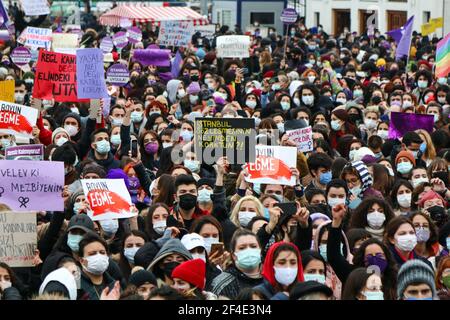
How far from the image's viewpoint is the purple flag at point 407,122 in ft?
50.2

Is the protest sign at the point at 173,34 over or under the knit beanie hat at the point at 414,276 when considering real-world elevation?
over

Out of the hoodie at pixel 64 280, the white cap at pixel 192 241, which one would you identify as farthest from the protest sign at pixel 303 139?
the hoodie at pixel 64 280

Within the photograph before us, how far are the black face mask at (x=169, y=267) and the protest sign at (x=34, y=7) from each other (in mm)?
18886

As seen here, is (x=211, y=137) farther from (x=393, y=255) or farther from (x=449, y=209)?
(x=393, y=255)

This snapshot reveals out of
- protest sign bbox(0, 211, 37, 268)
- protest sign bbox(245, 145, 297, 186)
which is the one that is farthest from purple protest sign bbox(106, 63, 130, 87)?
protest sign bbox(0, 211, 37, 268)

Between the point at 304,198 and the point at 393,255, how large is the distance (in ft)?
6.98

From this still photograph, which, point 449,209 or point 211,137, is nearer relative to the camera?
point 449,209

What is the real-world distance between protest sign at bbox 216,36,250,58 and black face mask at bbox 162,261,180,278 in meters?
15.6

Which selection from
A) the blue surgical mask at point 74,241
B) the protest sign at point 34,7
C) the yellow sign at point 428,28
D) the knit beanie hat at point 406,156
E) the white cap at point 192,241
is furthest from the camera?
the yellow sign at point 428,28

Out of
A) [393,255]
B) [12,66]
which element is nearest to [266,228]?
[393,255]

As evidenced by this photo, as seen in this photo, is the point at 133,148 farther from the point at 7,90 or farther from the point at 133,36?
the point at 133,36

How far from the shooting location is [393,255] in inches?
374

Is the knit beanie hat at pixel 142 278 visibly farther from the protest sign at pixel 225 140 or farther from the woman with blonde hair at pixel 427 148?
the woman with blonde hair at pixel 427 148

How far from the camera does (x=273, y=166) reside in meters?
12.0
